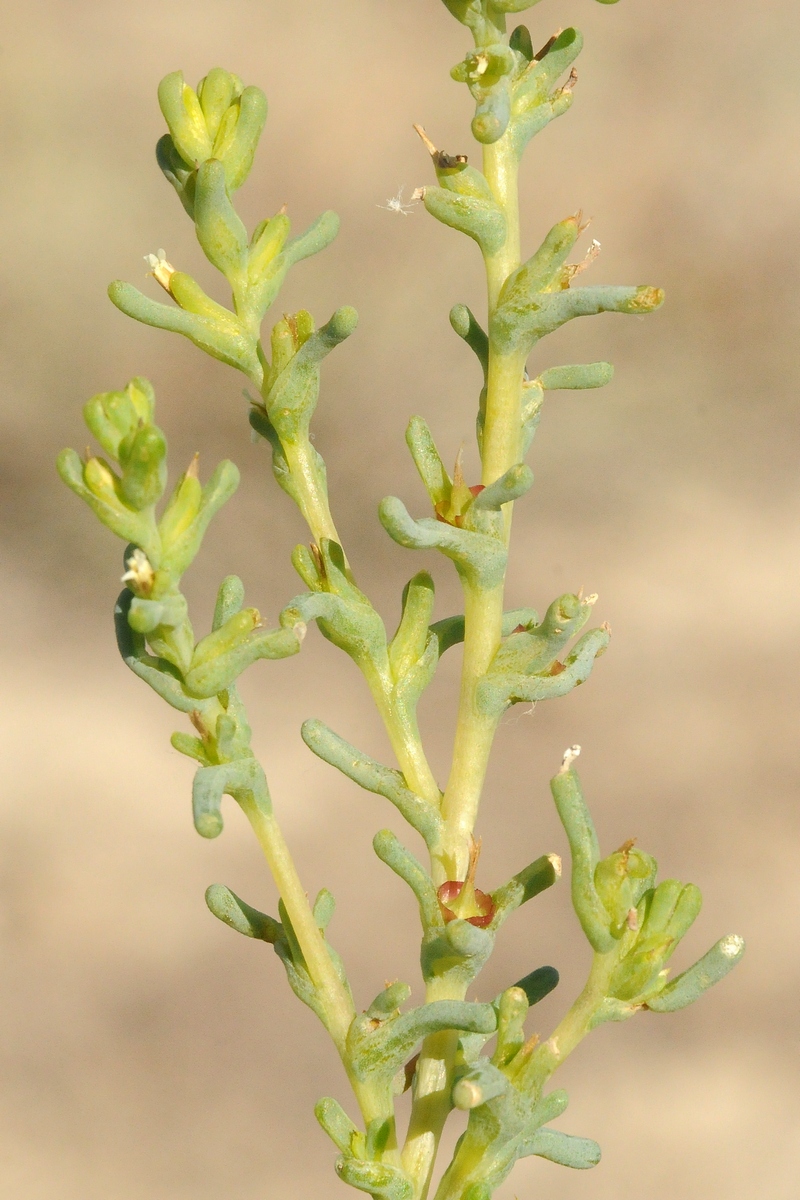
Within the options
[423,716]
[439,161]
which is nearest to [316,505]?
[439,161]

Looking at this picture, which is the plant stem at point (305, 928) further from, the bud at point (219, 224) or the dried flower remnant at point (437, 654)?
the bud at point (219, 224)

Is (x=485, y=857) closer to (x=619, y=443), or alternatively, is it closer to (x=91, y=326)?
(x=619, y=443)

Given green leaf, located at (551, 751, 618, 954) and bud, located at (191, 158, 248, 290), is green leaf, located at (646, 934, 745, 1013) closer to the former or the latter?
green leaf, located at (551, 751, 618, 954)

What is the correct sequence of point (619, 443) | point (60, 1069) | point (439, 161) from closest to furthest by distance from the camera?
point (439, 161) < point (60, 1069) < point (619, 443)

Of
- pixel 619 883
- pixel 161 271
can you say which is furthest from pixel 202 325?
pixel 619 883

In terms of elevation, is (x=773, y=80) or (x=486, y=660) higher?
(x=773, y=80)

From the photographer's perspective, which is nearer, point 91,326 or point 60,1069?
point 60,1069

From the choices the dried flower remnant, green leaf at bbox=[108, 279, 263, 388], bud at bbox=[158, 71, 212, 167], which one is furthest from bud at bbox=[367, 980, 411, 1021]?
bud at bbox=[158, 71, 212, 167]
